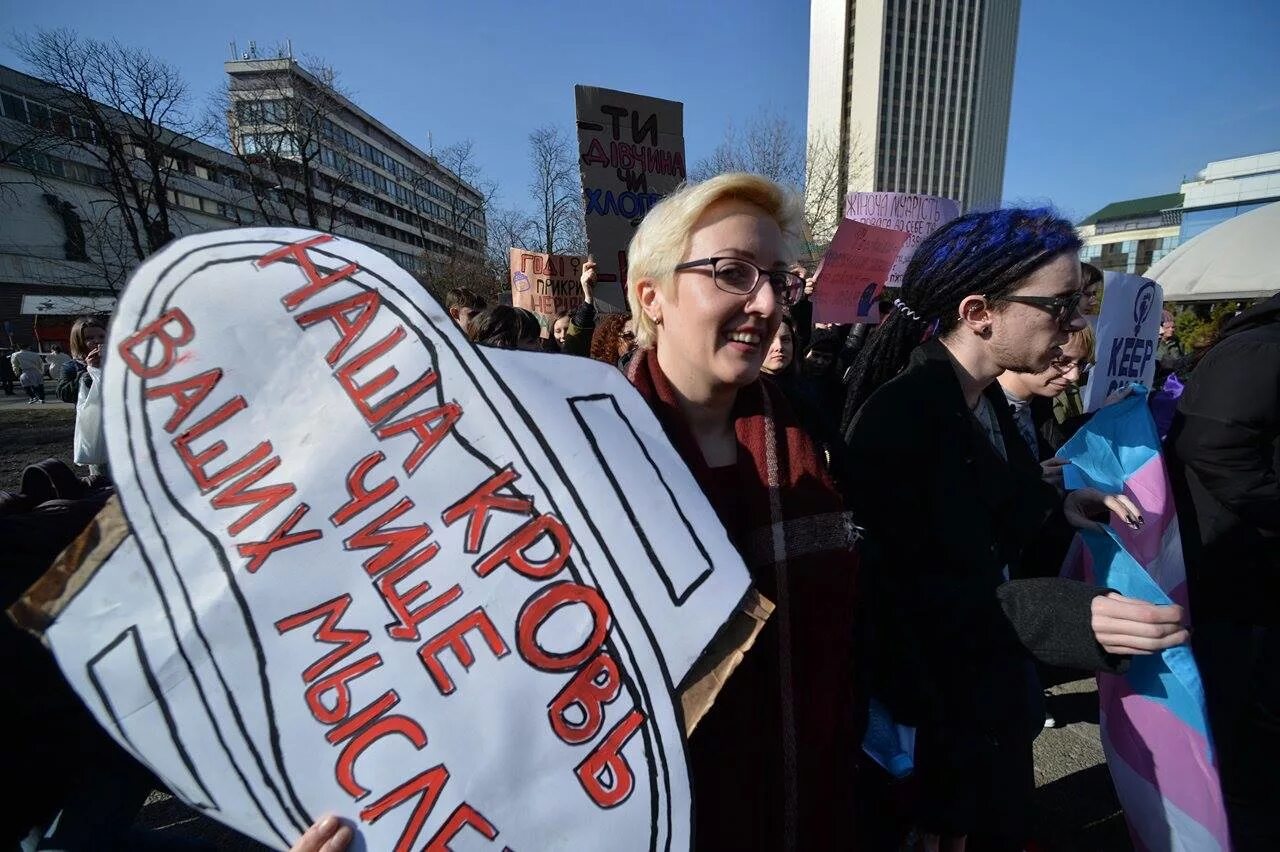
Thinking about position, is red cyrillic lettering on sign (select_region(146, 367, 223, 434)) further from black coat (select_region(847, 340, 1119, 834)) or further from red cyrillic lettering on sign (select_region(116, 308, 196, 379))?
black coat (select_region(847, 340, 1119, 834))

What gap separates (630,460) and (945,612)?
0.90m

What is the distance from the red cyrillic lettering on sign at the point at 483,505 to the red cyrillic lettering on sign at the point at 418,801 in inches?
9.7

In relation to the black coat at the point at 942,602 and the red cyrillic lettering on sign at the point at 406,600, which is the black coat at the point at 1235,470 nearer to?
the black coat at the point at 942,602

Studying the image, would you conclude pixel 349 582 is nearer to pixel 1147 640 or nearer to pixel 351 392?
pixel 351 392

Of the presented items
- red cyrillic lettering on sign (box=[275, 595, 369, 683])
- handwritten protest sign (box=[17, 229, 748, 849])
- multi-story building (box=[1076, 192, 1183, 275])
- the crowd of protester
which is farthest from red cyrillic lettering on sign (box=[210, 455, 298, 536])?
multi-story building (box=[1076, 192, 1183, 275])

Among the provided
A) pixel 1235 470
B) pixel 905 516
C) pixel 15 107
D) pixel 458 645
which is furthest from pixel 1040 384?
pixel 15 107

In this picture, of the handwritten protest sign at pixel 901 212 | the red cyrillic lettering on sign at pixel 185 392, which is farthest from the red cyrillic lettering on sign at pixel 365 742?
the handwritten protest sign at pixel 901 212

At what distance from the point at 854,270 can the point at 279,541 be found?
469cm

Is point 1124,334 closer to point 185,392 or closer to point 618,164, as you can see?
point 618,164

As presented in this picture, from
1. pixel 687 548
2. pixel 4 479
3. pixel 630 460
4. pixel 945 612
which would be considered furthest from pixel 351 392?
pixel 4 479

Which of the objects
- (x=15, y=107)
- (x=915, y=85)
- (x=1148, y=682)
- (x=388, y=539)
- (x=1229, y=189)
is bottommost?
(x=1148, y=682)

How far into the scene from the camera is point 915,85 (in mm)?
60875

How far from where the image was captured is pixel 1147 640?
108 cm

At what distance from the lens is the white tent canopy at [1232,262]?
180 inches
